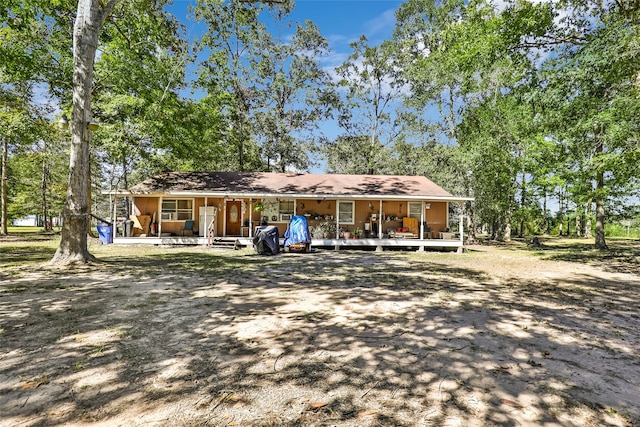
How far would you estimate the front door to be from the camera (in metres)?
16.8

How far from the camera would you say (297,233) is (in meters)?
13.2

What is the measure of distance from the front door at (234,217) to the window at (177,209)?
77.5 inches

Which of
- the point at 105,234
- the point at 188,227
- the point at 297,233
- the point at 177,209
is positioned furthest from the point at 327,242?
the point at 105,234

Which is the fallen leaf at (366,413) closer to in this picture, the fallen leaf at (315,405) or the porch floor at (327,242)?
the fallen leaf at (315,405)

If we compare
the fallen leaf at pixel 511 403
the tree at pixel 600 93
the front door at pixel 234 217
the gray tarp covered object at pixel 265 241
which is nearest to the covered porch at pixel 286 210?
the front door at pixel 234 217

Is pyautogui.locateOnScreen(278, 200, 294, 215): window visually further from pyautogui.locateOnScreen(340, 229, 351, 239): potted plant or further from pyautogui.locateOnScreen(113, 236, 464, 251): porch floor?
pyautogui.locateOnScreen(340, 229, 351, 239): potted plant

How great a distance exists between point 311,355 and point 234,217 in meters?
14.4

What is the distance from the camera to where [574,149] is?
11492 millimetres

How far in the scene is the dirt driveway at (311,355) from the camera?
230cm

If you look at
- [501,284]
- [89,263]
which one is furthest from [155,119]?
[501,284]

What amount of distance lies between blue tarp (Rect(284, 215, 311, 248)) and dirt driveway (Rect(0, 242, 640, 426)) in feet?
21.0

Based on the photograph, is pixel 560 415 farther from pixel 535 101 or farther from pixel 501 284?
pixel 535 101

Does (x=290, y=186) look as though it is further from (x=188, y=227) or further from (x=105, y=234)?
(x=105, y=234)

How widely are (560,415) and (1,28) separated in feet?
56.1
